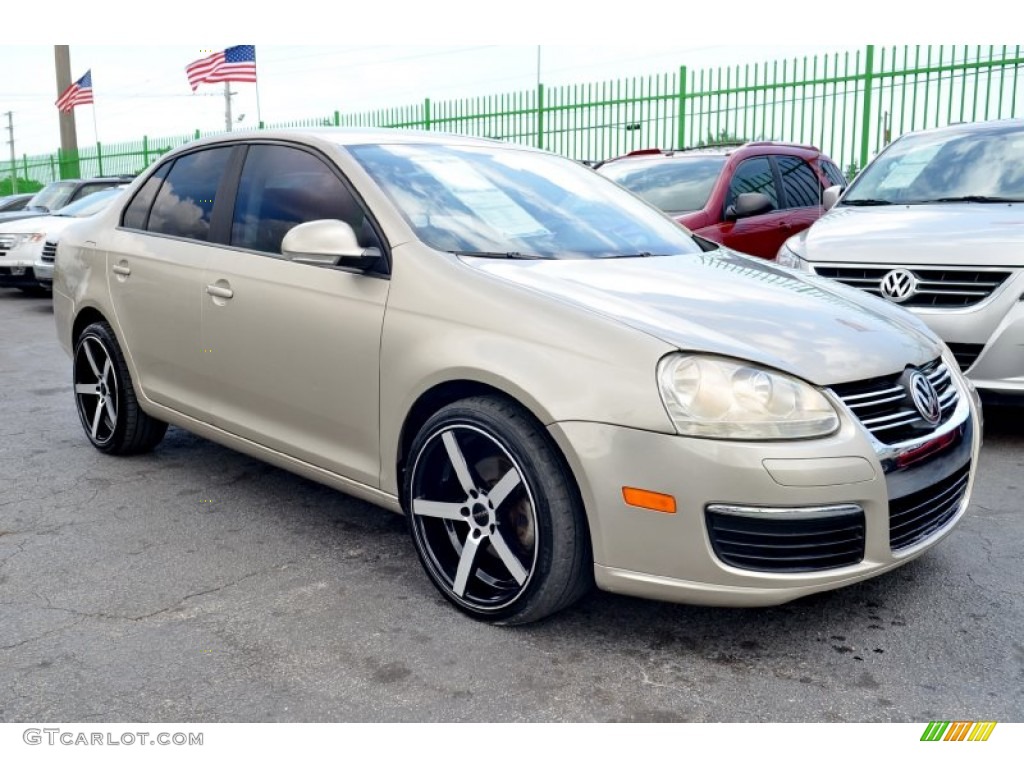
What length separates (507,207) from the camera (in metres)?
3.65

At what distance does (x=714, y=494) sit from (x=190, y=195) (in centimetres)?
286

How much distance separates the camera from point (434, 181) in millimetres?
3633

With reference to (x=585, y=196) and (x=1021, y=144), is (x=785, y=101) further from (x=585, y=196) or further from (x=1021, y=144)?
(x=585, y=196)

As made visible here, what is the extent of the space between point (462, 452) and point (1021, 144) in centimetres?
467

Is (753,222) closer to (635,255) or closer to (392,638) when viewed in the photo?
(635,255)

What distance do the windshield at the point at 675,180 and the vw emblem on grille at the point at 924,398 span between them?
484 cm

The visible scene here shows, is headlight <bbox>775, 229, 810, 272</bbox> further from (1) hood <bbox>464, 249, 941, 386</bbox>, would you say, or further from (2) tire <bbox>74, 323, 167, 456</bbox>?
(2) tire <bbox>74, 323, 167, 456</bbox>

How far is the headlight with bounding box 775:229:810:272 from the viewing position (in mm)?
5566

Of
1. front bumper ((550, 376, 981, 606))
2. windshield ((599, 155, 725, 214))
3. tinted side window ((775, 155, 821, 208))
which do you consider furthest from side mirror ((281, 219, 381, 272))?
tinted side window ((775, 155, 821, 208))

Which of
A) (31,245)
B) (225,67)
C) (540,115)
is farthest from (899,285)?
(225,67)

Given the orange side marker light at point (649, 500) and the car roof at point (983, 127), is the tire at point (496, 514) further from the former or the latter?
the car roof at point (983, 127)

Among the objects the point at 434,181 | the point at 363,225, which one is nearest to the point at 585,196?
the point at 434,181

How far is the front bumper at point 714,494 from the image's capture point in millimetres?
2609

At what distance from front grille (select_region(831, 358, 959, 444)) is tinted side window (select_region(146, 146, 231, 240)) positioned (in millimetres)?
2667
